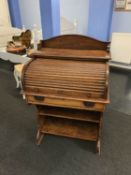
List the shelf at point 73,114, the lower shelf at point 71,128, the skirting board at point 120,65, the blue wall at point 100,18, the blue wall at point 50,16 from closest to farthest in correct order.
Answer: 1. the shelf at point 73,114
2. the lower shelf at point 71,128
3. the blue wall at point 50,16
4. the blue wall at point 100,18
5. the skirting board at point 120,65

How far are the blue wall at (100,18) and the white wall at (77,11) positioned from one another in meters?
0.48

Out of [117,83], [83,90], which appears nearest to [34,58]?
[83,90]

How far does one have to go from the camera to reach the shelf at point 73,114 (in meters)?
1.48

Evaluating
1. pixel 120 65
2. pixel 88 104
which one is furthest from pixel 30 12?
pixel 88 104

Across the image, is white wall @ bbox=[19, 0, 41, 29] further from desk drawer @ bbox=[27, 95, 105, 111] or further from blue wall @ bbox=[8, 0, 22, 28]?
desk drawer @ bbox=[27, 95, 105, 111]

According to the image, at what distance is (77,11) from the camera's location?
12.4ft

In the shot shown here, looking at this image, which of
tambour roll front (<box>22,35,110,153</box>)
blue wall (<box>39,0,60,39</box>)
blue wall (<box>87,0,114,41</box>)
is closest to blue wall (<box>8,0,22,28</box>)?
blue wall (<box>39,0,60,39</box>)

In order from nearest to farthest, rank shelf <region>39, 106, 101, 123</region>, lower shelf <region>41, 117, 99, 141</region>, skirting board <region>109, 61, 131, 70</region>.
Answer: shelf <region>39, 106, 101, 123</region> < lower shelf <region>41, 117, 99, 141</region> < skirting board <region>109, 61, 131, 70</region>

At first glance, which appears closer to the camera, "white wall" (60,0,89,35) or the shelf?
the shelf

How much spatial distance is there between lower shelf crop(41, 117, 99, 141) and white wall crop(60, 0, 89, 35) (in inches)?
110

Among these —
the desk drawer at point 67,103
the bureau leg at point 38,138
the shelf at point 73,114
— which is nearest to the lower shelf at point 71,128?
the bureau leg at point 38,138

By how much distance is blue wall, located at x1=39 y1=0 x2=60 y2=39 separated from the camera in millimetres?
2602

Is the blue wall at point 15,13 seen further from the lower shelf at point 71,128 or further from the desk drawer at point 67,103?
the desk drawer at point 67,103

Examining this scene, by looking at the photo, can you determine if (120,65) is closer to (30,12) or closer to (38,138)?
(38,138)
